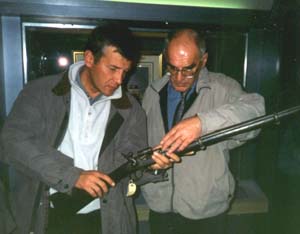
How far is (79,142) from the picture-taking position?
2.08m

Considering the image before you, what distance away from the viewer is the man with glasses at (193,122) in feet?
6.78

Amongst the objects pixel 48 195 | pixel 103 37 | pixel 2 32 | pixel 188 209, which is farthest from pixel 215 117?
pixel 2 32

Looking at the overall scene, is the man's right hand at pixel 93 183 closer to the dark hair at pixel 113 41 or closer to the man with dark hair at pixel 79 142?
the man with dark hair at pixel 79 142

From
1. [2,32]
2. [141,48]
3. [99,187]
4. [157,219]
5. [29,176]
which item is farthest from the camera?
[141,48]

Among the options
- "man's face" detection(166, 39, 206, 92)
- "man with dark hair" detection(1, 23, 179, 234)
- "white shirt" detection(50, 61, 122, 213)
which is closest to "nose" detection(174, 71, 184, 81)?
"man's face" detection(166, 39, 206, 92)

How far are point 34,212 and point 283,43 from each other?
2.50m

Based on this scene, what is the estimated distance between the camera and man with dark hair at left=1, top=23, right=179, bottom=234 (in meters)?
1.93

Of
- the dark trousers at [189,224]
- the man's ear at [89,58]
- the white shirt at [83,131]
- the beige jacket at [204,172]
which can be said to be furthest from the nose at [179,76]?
the dark trousers at [189,224]

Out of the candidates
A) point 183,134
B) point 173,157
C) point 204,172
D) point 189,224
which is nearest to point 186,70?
point 183,134

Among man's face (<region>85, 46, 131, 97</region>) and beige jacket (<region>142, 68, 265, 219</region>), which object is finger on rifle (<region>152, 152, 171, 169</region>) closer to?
beige jacket (<region>142, 68, 265, 219</region>)

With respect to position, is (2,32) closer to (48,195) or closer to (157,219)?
(48,195)

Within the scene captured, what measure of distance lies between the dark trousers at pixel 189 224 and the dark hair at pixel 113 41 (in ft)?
3.79

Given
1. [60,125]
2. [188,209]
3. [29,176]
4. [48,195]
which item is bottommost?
[188,209]

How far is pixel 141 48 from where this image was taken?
2.96 meters
